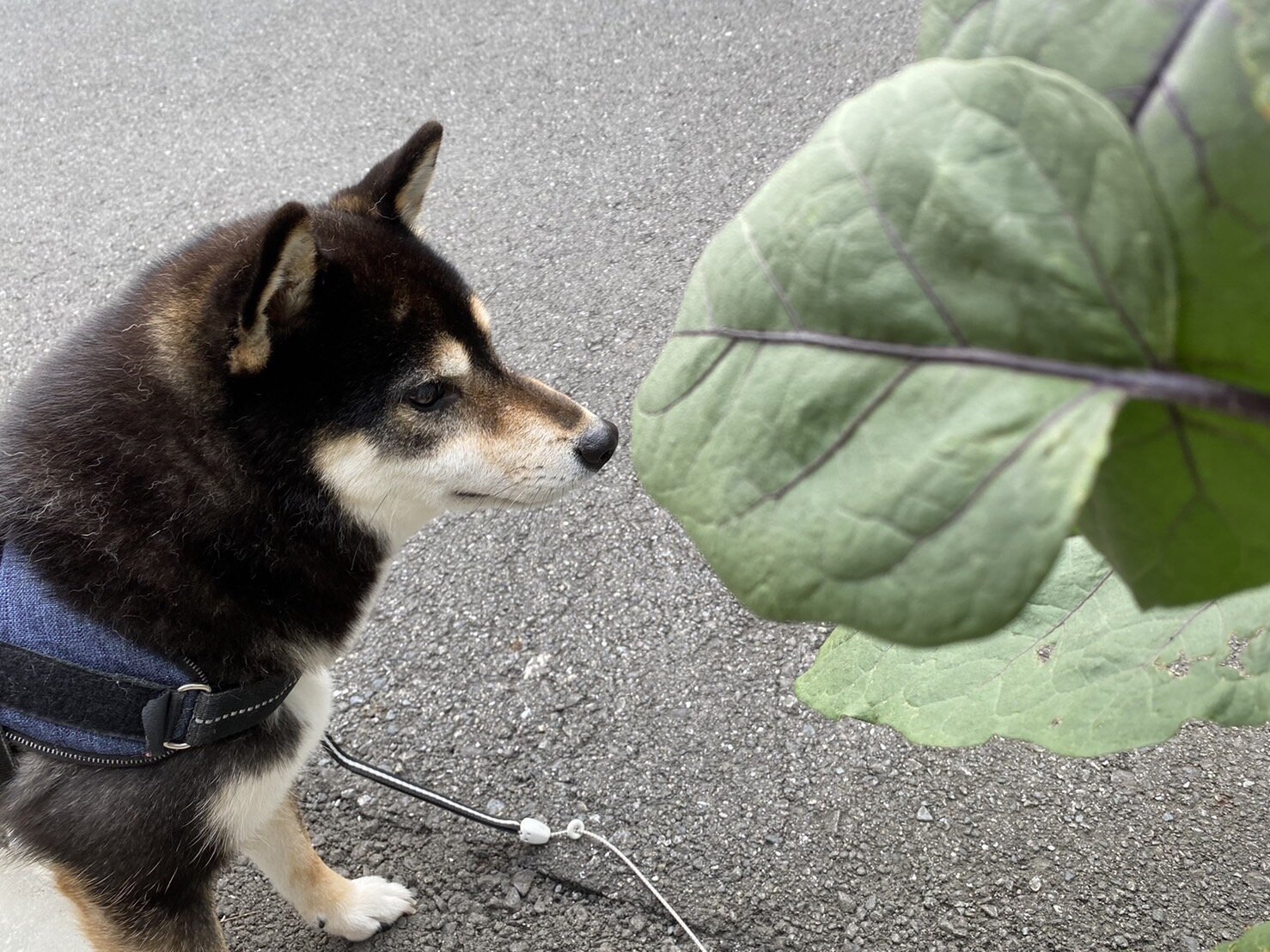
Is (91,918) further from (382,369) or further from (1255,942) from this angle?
(1255,942)

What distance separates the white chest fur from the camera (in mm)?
1306

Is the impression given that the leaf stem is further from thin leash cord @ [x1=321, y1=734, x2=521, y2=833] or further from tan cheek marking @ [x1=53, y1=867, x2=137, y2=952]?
thin leash cord @ [x1=321, y1=734, x2=521, y2=833]

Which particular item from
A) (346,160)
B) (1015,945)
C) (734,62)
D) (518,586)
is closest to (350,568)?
(518,586)

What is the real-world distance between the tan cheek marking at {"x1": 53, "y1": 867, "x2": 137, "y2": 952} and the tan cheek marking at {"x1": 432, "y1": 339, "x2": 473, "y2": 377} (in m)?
0.82

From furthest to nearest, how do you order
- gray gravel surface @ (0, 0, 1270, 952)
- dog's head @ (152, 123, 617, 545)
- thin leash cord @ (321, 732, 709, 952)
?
thin leash cord @ (321, 732, 709, 952) → gray gravel surface @ (0, 0, 1270, 952) → dog's head @ (152, 123, 617, 545)

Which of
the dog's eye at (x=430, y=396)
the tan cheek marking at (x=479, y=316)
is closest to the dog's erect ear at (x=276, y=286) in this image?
the dog's eye at (x=430, y=396)

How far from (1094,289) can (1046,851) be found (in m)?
1.43

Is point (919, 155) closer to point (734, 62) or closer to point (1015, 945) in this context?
point (1015, 945)

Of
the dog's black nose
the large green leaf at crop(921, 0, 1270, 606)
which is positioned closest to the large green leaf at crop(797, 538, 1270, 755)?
the large green leaf at crop(921, 0, 1270, 606)

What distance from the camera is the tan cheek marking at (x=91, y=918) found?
1.28 meters

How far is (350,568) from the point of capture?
1400 millimetres

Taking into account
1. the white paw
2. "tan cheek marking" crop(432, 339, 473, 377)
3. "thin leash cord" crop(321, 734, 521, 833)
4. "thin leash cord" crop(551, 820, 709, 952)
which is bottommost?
the white paw

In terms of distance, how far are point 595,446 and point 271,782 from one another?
2.23 feet

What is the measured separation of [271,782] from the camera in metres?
1.36
